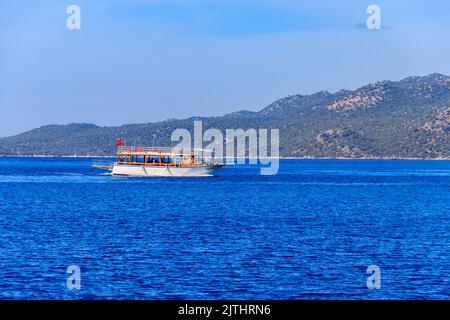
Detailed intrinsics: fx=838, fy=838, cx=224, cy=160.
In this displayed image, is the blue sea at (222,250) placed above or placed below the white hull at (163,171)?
below

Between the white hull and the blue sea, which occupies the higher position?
the white hull

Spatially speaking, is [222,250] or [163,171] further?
[163,171]

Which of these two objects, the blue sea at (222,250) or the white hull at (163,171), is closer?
the blue sea at (222,250)

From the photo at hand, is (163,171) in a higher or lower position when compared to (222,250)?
higher

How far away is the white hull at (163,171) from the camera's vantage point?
186 meters

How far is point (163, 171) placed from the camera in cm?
18750

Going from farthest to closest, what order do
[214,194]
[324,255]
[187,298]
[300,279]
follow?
1. [214,194]
2. [324,255]
3. [300,279]
4. [187,298]

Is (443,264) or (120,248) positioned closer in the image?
(443,264)

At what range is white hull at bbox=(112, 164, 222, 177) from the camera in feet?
609

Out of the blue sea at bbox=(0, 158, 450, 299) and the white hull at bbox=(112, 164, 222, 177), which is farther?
the white hull at bbox=(112, 164, 222, 177)

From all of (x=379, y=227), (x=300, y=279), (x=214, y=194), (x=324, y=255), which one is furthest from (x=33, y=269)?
(x=214, y=194)

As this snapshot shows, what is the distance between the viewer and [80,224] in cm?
7350
